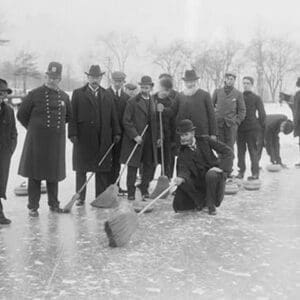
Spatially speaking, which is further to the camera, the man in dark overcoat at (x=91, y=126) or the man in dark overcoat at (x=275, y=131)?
the man in dark overcoat at (x=275, y=131)

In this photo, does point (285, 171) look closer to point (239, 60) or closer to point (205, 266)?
point (205, 266)

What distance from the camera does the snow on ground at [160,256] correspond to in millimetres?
3582

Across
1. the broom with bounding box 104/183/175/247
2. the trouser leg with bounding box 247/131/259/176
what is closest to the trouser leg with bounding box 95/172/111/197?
the broom with bounding box 104/183/175/247

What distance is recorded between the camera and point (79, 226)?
5383 mm

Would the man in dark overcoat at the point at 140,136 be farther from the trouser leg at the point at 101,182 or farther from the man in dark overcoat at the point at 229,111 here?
the man in dark overcoat at the point at 229,111

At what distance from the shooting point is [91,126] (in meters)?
6.39

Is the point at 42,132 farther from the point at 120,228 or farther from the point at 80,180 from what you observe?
the point at 120,228

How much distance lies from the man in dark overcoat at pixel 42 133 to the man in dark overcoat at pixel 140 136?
3.32 ft

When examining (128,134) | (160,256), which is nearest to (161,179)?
(128,134)

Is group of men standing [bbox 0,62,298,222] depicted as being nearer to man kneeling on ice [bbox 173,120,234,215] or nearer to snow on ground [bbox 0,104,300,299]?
man kneeling on ice [bbox 173,120,234,215]

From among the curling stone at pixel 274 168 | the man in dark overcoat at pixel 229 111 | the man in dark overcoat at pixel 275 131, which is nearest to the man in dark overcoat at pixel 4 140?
the man in dark overcoat at pixel 229 111

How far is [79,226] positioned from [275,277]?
2.30 metres

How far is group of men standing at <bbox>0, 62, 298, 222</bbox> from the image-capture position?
18.9 feet

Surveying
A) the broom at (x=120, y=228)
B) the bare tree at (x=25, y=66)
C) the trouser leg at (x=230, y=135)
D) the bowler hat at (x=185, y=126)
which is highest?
the bare tree at (x=25, y=66)
